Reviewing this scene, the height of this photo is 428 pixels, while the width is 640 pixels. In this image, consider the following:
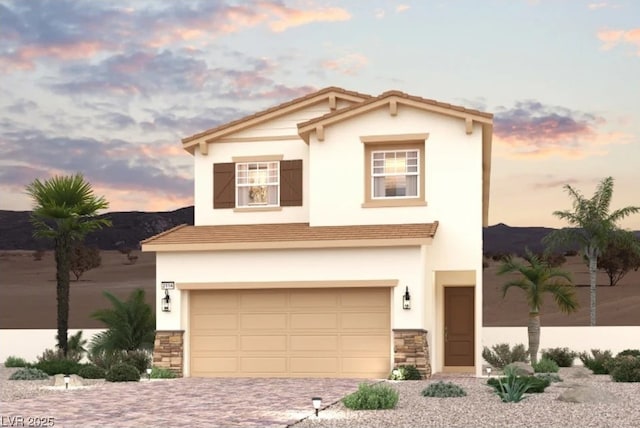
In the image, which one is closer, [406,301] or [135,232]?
[406,301]

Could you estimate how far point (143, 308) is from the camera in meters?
30.6

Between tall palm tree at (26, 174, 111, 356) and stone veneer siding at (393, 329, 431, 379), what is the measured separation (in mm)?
12141

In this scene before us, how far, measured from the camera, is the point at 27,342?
37219mm

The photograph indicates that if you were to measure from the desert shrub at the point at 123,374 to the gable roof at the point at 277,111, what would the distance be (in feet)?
25.5

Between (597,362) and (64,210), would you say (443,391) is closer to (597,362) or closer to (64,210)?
(597,362)

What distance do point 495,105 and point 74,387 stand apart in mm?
26385

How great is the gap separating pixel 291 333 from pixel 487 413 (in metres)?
10.1

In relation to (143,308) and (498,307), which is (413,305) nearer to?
(143,308)

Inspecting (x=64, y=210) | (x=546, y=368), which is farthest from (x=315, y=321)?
(x=64, y=210)

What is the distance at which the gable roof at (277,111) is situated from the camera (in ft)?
97.8

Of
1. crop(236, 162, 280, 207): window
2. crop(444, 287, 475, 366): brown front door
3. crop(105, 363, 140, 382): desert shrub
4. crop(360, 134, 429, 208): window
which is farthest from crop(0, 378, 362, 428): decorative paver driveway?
crop(236, 162, 280, 207): window

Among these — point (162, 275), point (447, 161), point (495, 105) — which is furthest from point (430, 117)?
point (495, 105)

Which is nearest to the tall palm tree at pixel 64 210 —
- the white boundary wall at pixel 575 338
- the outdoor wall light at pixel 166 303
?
the outdoor wall light at pixel 166 303

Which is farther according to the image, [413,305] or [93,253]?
[93,253]
